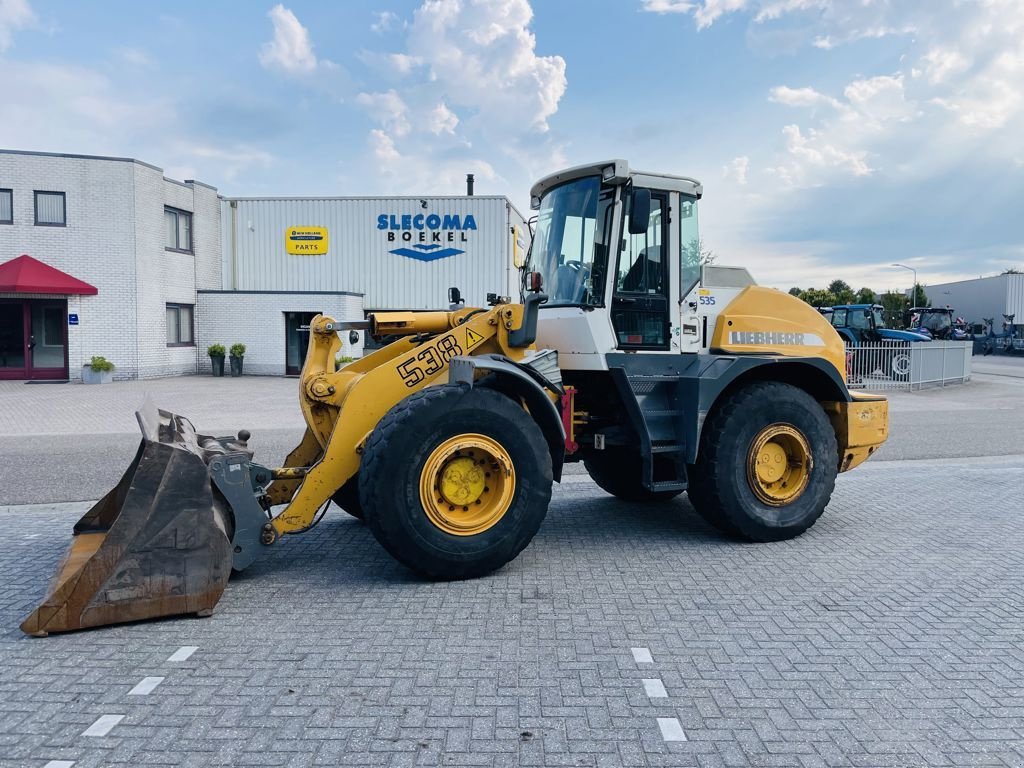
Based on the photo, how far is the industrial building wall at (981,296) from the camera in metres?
58.9

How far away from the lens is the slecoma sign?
27.0 m

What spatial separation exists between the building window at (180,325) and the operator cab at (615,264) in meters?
22.0

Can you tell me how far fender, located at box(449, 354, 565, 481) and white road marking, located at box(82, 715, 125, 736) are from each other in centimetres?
273

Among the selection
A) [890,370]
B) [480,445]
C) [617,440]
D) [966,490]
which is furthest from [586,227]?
[890,370]

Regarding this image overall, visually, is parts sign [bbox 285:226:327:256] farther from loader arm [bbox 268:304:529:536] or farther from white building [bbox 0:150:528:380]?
loader arm [bbox 268:304:529:536]

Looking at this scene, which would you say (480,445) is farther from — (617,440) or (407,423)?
(617,440)

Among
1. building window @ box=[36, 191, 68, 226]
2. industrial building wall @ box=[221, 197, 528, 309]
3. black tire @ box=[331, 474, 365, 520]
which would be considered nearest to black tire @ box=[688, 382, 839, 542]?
black tire @ box=[331, 474, 365, 520]

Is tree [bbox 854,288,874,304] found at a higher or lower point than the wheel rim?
higher

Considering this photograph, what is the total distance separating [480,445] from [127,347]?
70.8 ft

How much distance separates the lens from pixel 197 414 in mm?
15188

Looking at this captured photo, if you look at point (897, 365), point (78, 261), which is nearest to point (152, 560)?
point (897, 365)

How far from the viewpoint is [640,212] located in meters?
5.56

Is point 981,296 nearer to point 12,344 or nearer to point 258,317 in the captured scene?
point 258,317

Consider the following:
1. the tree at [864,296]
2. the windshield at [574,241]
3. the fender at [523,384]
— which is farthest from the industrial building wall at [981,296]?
the fender at [523,384]
